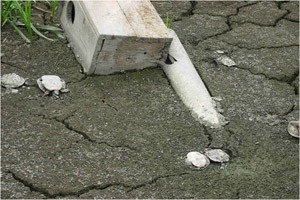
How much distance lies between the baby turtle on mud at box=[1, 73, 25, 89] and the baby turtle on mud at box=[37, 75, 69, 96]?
0.10 m

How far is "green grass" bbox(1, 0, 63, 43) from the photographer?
332 cm

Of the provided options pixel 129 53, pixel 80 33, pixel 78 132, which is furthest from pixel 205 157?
pixel 80 33

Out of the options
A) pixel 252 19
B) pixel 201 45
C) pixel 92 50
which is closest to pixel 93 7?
pixel 92 50

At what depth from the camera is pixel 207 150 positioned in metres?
2.77

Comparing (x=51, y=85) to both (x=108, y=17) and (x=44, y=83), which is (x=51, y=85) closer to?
(x=44, y=83)

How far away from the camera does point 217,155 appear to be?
2730 millimetres

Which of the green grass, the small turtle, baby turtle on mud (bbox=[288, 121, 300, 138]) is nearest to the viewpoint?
baby turtle on mud (bbox=[288, 121, 300, 138])

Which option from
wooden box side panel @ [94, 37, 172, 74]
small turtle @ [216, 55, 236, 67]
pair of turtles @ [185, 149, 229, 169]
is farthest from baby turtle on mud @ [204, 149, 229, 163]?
small turtle @ [216, 55, 236, 67]

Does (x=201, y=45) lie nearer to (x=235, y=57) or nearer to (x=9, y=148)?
(x=235, y=57)

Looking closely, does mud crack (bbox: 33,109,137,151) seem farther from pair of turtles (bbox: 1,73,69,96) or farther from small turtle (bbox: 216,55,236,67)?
small turtle (bbox: 216,55,236,67)

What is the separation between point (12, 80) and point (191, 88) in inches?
37.1

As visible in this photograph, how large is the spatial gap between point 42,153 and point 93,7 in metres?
0.94

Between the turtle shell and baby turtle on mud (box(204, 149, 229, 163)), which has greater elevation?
baby turtle on mud (box(204, 149, 229, 163))

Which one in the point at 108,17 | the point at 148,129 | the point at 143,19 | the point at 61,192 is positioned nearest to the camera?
the point at 61,192
